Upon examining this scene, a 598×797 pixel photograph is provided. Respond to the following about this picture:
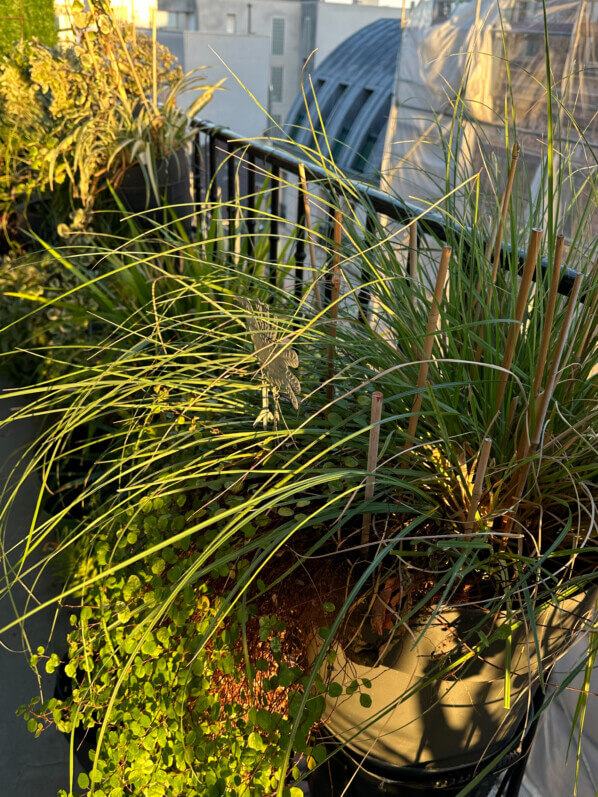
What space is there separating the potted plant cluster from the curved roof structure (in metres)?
15.3

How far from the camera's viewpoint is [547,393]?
2.27 feet

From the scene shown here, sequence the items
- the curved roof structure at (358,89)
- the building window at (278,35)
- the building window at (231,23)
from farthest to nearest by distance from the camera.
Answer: the building window at (278,35)
the building window at (231,23)
the curved roof structure at (358,89)

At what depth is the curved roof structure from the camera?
1825 centimetres

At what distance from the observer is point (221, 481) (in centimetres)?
85

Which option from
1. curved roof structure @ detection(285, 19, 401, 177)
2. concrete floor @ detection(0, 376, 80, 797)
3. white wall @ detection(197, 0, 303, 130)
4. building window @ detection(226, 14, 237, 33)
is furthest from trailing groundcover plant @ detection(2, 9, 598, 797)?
building window @ detection(226, 14, 237, 33)

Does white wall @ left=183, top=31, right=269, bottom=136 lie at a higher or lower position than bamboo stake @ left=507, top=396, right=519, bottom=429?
higher

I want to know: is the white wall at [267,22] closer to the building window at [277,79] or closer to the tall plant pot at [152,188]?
the building window at [277,79]

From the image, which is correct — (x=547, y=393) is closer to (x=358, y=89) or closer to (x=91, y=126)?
(x=91, y=126)

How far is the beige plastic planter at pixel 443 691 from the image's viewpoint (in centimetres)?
73

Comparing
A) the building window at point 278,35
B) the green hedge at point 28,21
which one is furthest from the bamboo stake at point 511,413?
the building window at point 278,35

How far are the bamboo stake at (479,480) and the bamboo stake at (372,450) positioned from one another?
A: 4.0 inches

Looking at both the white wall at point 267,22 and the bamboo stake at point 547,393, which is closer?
the bamboo stake at point 547,393

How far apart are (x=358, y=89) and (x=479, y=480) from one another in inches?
849

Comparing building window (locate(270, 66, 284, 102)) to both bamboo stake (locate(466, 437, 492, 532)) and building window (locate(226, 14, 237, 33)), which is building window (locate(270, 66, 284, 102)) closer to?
building window (locate(226, 14, 237, 33))
